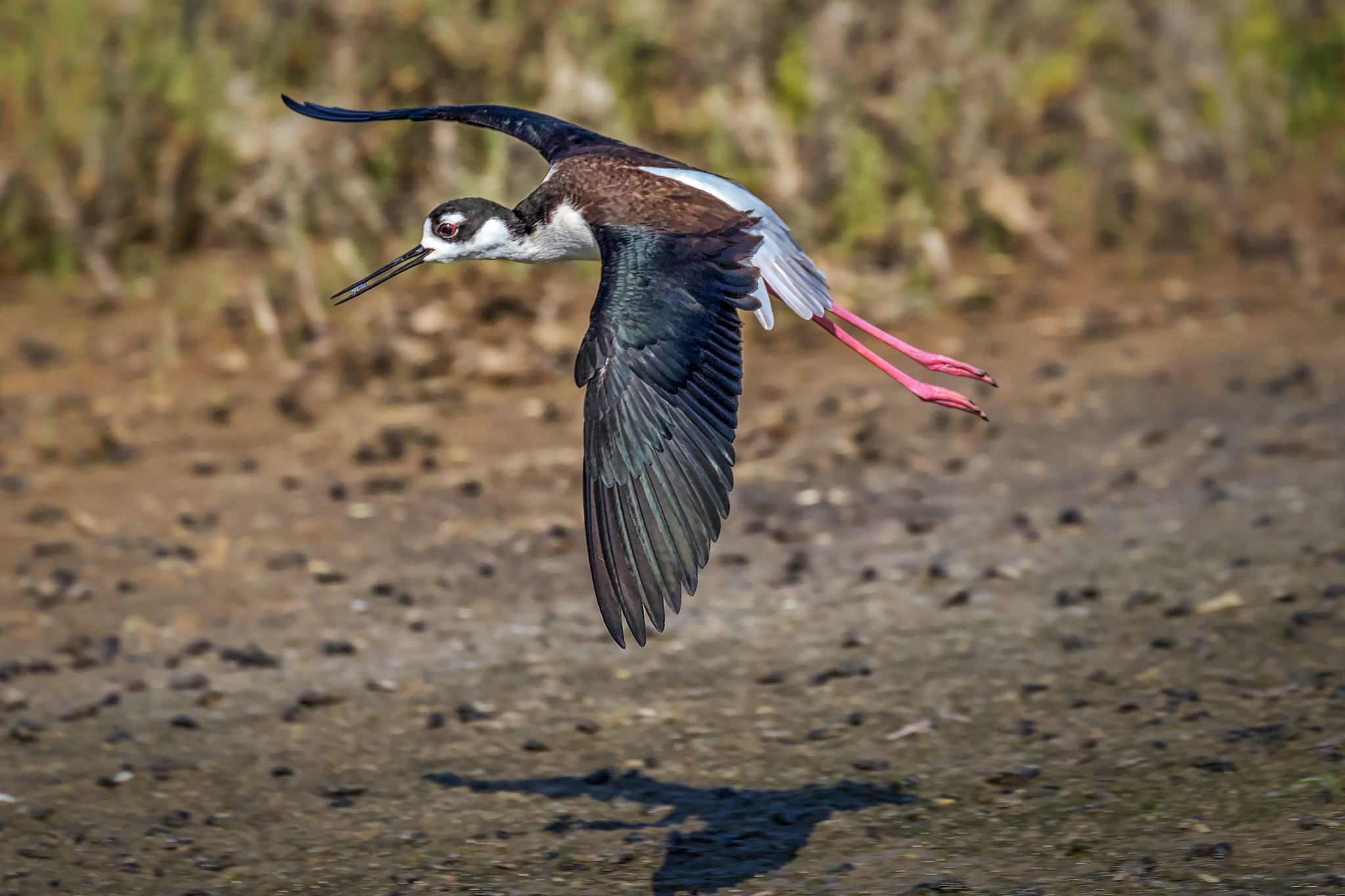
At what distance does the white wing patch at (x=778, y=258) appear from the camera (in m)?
5.40

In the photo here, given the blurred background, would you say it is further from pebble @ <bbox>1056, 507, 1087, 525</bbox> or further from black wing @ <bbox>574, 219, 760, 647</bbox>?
black wing @ <bbox>574, 219, 760, 647</bbox>

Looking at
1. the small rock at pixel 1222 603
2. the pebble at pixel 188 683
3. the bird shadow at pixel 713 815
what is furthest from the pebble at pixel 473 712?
the small rock at pixel 1222 603

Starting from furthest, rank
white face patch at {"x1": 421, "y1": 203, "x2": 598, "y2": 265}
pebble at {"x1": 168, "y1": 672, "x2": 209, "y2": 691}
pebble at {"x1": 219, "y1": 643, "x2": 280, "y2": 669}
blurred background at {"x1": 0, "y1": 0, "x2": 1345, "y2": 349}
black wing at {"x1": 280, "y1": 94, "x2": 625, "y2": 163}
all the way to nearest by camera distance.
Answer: blurred background at {"x1": 0, "y1": 0, "x2": 1345, "y2": 349} < pebble at {"x1": 219, "y1": 643, "x2": 280, "y2": 669} < pebble at {"x1": 168, "y1": 672, "x2": 209, "y2": 691} < black wing at {"x1": 280, "y1": 94, "x2": 625, "y2": 163} < white face patch at {"x1": 421, "y1": 203, "x2": 598, "y2": 265}

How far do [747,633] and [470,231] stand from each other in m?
1.80

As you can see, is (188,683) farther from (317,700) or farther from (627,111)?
(627,111)

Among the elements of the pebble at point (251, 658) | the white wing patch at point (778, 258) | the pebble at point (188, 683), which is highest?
the white wing patch at point (778, 258)

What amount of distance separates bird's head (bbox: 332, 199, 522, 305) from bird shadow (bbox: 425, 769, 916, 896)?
166cm

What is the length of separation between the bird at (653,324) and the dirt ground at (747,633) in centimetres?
93

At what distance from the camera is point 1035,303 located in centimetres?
952

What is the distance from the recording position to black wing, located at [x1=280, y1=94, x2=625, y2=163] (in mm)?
6066

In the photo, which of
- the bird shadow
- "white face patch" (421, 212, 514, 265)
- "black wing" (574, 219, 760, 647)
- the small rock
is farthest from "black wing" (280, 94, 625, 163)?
the small rock

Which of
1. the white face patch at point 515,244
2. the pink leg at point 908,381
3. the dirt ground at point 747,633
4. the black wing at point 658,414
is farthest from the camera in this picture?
the pink leg at point 908,381

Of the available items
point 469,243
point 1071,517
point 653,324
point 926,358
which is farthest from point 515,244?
point 1071,517

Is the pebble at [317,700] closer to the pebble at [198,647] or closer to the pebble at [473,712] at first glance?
the pebble at [473,712]
